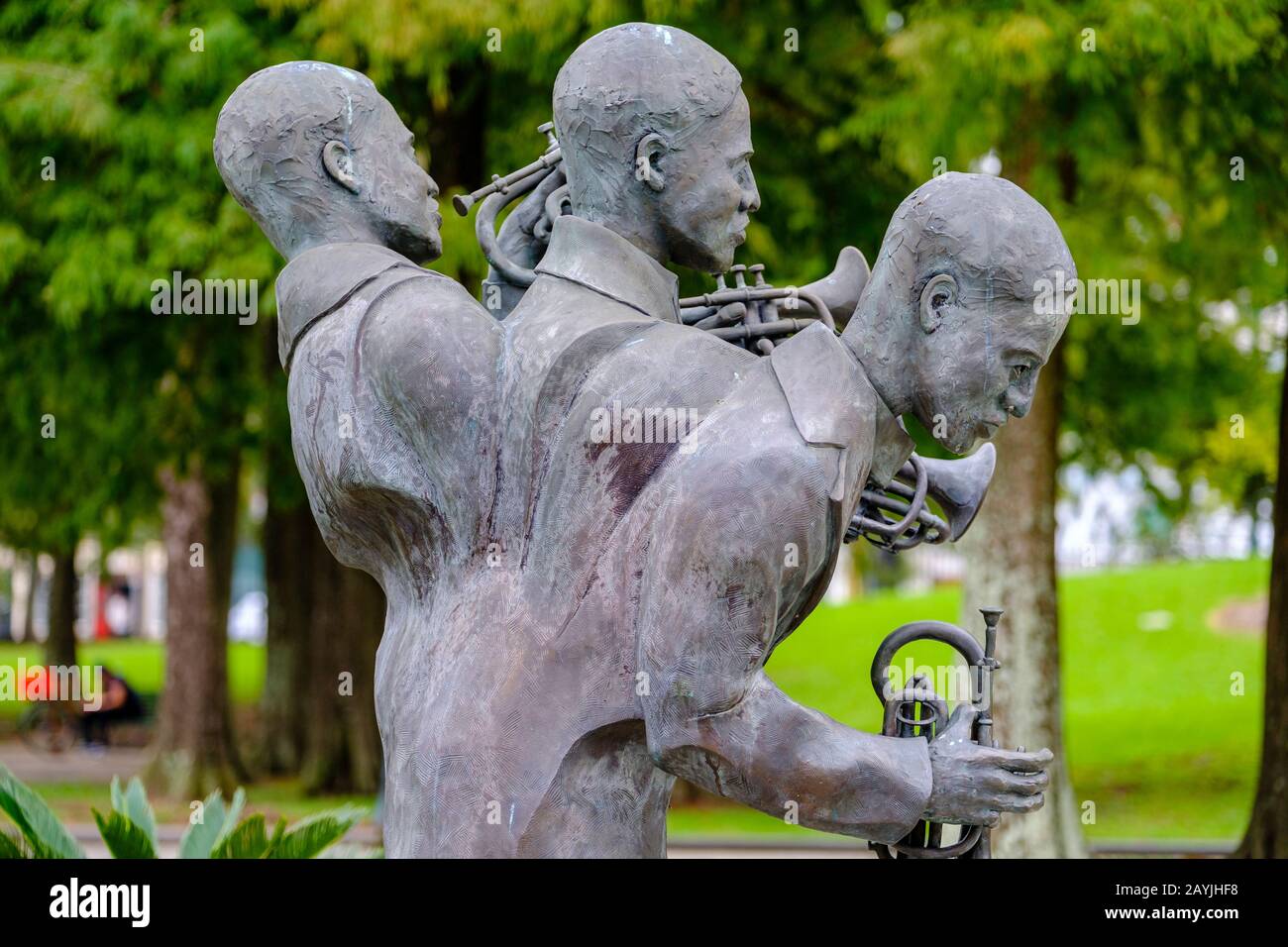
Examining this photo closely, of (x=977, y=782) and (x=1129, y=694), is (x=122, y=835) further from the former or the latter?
(x=1129, y=694)

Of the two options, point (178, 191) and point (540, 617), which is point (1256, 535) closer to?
point (178, 191)

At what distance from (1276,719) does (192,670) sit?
916 cm

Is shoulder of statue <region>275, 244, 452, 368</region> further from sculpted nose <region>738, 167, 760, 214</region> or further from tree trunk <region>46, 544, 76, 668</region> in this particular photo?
tree trunk <region>46, 544, 76, 668</region>

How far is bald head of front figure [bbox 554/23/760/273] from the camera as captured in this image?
341 cm

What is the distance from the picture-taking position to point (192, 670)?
15.6 metres

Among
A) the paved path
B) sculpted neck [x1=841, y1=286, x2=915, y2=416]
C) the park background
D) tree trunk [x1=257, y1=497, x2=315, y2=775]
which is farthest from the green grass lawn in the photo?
sculpted neck [x1=841, y1=286, x2=915, y2=416]

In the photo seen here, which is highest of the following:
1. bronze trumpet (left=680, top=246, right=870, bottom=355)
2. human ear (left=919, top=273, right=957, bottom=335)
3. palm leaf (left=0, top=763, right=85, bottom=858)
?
bronze trumpet (left=680, top=246, right=870, bottom=355)

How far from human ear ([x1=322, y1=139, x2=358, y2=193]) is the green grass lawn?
10.6 m

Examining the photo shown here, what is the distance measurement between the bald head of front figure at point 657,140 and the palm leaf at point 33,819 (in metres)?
3.73

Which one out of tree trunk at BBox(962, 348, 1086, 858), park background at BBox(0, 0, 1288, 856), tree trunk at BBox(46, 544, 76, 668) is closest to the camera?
park background at BBox(0, 0, 1288, 856)
